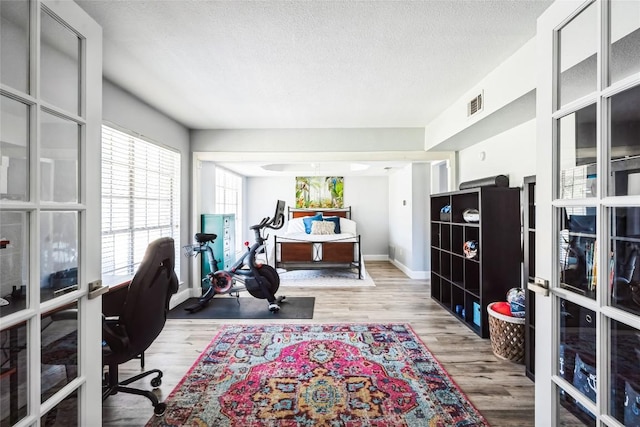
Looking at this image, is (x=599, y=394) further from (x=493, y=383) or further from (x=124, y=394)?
(x=124, y=394)

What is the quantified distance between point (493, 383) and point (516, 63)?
94.5 inches

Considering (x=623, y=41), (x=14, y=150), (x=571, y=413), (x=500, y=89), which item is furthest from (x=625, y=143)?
(x=14, y=150)

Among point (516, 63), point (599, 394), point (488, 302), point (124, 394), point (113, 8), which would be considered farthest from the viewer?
point (488, 302)

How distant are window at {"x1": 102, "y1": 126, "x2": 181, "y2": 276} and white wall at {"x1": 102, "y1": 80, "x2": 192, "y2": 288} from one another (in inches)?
4.3

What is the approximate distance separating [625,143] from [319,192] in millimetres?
6975

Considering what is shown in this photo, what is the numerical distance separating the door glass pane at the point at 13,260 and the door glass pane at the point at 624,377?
6.19ft

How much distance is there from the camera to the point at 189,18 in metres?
1.85

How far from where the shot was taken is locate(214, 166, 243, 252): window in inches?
238

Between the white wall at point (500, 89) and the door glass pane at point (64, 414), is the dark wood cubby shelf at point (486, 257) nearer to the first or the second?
the white wall at point (500, 89)

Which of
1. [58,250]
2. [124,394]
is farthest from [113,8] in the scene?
[124,394]

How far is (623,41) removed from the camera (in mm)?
878

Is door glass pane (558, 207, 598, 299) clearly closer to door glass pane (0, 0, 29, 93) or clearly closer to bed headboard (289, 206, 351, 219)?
door glass pane (0, 0, 29, 93)

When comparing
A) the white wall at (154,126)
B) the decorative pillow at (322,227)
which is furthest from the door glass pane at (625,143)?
the decorative pillow at (322,227)

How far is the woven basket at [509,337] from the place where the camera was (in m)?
2.46
